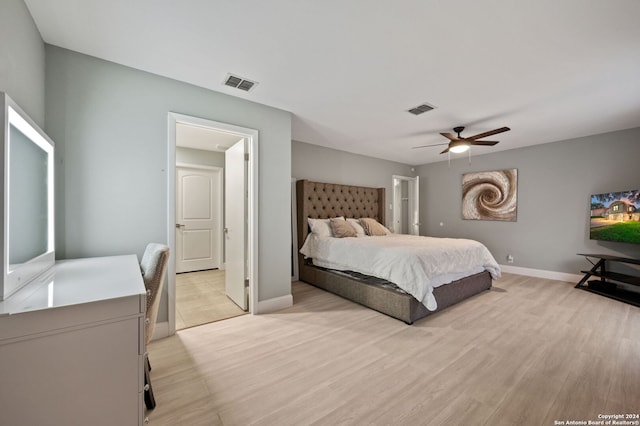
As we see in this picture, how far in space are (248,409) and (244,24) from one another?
99.7 inches

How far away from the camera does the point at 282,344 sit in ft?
7.48

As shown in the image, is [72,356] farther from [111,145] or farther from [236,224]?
[236,224]

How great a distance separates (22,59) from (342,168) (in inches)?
168

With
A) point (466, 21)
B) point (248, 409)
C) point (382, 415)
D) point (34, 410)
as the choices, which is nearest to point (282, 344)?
point (248, 409)

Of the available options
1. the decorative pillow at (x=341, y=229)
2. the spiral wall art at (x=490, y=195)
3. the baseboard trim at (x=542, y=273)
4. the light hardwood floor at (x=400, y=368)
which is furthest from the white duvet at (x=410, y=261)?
the spiral wall art at (x=490, y=195)

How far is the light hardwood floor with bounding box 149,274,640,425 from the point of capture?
1516mm

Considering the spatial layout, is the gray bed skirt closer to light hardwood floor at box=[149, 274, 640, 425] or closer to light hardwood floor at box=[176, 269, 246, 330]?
light hardwood floor at box=[149, 274, 640, 425]

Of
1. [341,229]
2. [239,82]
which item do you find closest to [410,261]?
[341,229]

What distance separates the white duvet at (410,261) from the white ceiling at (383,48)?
69.5 inches

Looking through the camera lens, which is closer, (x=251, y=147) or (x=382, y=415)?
(x=382, y=415)

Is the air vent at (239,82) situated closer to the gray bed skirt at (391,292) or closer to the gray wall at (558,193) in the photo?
the gray bed skirt at (391,292)

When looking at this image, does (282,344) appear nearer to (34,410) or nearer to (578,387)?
(34,410)

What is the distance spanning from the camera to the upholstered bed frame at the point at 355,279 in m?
2.81

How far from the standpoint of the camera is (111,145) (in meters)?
2.15
